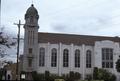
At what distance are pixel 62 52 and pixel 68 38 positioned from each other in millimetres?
5541

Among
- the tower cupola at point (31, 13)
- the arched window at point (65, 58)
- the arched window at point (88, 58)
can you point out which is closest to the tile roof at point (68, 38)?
the arched window at point (65, 58)

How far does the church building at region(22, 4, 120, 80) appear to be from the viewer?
79725 mm

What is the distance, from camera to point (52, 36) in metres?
84.6

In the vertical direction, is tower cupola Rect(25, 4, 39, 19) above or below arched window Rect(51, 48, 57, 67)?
above

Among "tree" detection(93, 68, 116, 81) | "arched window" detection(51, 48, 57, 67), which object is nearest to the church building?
"arched window" detection(51, 48, 57, 67)

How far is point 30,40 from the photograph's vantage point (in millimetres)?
80438

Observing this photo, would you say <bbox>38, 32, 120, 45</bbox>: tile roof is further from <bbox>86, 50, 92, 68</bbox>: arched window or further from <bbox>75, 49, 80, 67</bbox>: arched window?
<bbox>86, 50, 92, 68</bbox>: arched window

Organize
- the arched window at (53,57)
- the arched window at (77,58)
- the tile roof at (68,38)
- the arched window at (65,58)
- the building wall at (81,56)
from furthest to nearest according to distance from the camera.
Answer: the arched window at (77,58) < the tile roof at (68,38) < the arched window at (65,58) < the arched window at (53,57) < the building wall at (81,56)

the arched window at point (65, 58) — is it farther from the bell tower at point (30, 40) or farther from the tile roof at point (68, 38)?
the bell tower at point (30, 40)

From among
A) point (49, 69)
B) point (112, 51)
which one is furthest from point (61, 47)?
point (112, 51)

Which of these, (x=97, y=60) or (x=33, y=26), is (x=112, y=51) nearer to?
(x=97, y=60)

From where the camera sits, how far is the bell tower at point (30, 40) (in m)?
78.9

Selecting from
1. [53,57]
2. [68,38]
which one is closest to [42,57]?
[53,57]

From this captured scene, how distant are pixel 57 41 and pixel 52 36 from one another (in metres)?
2.62
